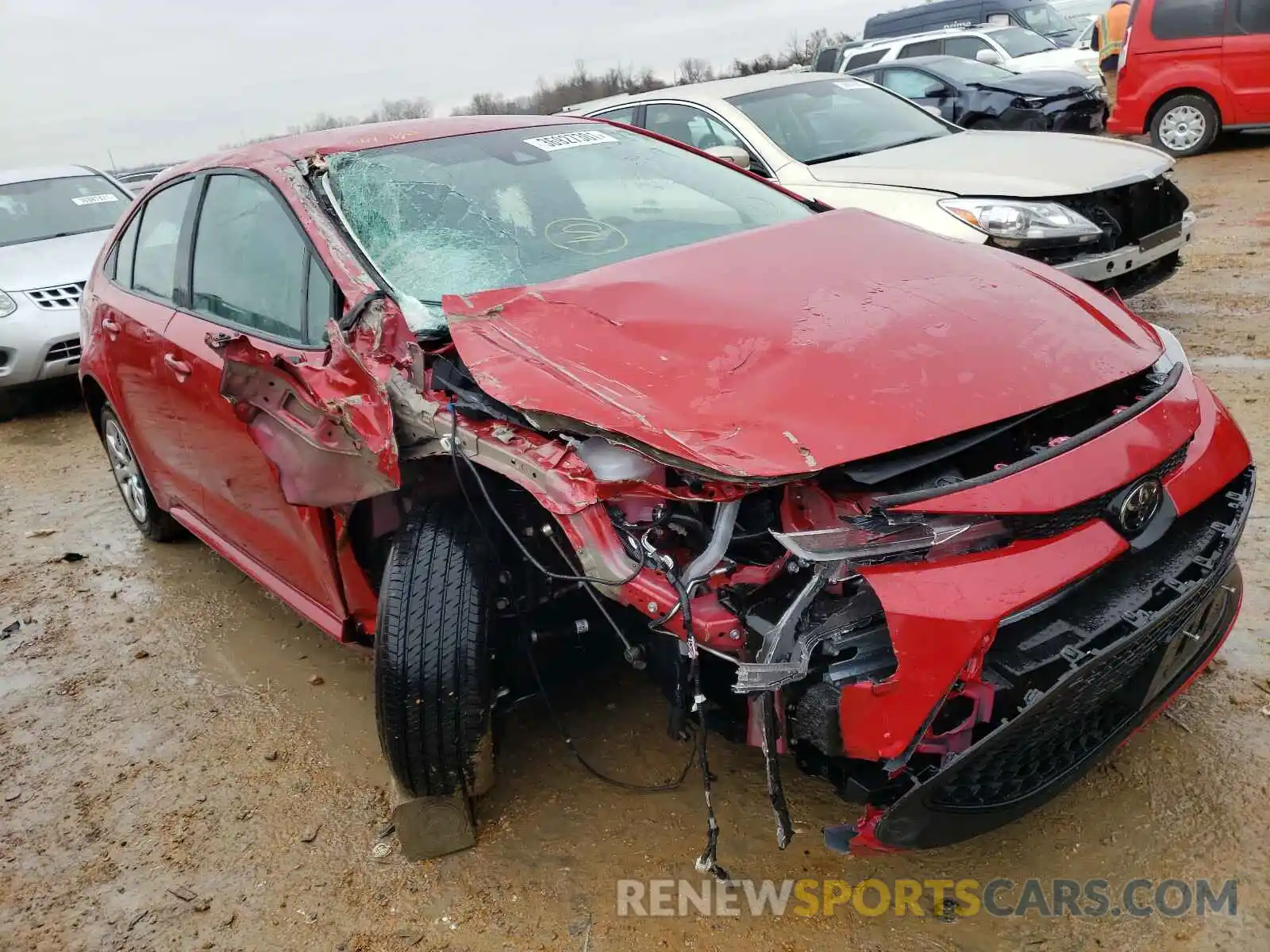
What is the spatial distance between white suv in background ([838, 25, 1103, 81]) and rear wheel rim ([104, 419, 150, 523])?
10870mm

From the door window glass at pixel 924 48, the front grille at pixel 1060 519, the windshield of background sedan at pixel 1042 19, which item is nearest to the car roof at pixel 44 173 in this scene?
the front grille at pixel 1060 519

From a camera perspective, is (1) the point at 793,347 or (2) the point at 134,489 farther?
(2) the point at 134,489

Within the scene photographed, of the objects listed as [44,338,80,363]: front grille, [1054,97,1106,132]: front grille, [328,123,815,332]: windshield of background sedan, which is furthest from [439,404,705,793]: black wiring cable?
[1054,97,1106,132]: front grille

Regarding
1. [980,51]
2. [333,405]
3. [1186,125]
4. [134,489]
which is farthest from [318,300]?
[980,51]

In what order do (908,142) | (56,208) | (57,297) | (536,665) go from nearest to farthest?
(536,665), (908,142), (57,297), (56,208)

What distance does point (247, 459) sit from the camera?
2.82 m

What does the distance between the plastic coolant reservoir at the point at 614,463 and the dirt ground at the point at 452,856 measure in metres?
0.96

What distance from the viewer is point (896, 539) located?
176cm

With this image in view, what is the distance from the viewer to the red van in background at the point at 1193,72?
9375 mm

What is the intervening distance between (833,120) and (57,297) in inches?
208

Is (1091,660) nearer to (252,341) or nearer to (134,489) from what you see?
(252,341)

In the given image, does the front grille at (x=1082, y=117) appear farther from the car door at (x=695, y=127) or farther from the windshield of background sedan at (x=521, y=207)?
the windshield of background sedan at (x=521, y=207)

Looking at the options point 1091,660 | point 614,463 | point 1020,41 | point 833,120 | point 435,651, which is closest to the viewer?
point 1091,660

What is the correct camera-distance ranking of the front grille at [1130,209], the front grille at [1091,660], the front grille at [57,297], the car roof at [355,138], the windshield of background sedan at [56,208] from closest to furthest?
the front grille at [1091,660], the car roof at [355,138], the front grille at [1130,209], the front grille at [57,297], the windshield of background sedan at [56,208]
